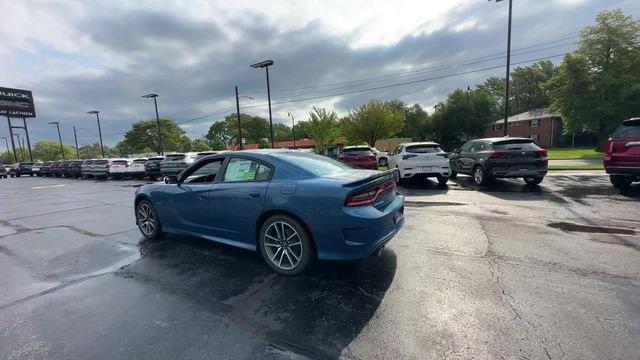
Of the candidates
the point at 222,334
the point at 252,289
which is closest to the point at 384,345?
the point at 222,334

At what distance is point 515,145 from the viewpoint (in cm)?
956

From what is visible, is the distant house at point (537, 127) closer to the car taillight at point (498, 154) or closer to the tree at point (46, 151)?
the car taillight at point (498, 154)

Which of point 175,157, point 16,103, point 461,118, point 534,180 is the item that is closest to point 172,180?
point 534,180

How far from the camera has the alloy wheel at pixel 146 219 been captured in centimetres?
553

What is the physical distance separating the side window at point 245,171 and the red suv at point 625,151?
8.78 m

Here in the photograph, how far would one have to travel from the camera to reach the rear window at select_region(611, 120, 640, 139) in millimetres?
7511

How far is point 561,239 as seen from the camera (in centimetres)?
470

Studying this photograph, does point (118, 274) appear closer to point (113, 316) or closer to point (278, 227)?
point (113, 316)

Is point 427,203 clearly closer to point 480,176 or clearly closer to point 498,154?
point 498,154

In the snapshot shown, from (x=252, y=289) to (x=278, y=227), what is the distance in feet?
2.53

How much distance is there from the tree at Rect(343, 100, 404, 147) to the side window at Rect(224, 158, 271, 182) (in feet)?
144

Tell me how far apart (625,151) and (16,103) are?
77142 mm

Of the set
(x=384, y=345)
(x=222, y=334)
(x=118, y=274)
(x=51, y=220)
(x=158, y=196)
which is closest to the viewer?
(x=384, y=345)


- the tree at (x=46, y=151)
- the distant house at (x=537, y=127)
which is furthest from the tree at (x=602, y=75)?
the tree at (x=46, y=151)
